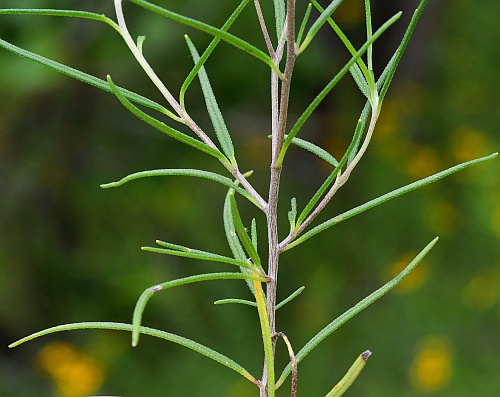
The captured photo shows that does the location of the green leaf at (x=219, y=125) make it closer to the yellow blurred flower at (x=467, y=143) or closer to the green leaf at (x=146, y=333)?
the green leaf at (x=146, y=333)

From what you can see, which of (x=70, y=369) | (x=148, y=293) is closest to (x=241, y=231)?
(x=148, y=293)

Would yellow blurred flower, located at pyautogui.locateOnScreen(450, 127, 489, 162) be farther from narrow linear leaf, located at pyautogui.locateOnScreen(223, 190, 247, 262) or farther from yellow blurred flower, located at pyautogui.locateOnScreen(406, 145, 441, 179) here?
narrow linear leaf, located at pyautogui.locateOnScreen(223, 190, 247, 262)

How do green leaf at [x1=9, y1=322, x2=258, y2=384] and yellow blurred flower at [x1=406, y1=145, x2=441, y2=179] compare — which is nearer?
green leaf at [x1=9, y1=322, x2=258, y2=384]

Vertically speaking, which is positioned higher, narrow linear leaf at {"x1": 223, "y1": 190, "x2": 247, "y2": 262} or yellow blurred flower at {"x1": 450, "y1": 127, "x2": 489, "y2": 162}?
narrow linear leaf at {"x1": 223, "y1": 190, "x2": 247, "y2": 262}

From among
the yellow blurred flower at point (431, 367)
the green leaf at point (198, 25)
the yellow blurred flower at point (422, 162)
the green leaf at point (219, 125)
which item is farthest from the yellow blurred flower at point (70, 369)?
the green leaf at point (198, 25)

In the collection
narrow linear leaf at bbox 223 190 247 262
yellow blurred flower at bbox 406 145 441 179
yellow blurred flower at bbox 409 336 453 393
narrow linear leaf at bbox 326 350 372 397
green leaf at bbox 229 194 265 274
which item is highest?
green leaf at bbox 229 194 265 274

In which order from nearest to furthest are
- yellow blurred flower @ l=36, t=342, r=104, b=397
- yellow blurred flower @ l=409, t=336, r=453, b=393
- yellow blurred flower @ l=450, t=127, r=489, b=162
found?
yellow blurred flower @ l=36, t=342, r=104, b=397
yellow blurred flower @ l=409, t=336, r=453, b=393
yellow blurred flower @ l=450, t=127, r=489, b=162

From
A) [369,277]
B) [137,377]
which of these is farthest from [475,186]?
[137,377]

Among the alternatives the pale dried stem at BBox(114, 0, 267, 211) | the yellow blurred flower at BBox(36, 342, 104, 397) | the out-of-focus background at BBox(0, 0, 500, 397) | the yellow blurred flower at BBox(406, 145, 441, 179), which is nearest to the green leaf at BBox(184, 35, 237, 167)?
the pale dried stem at BBox(114, 0, 267, 211)
